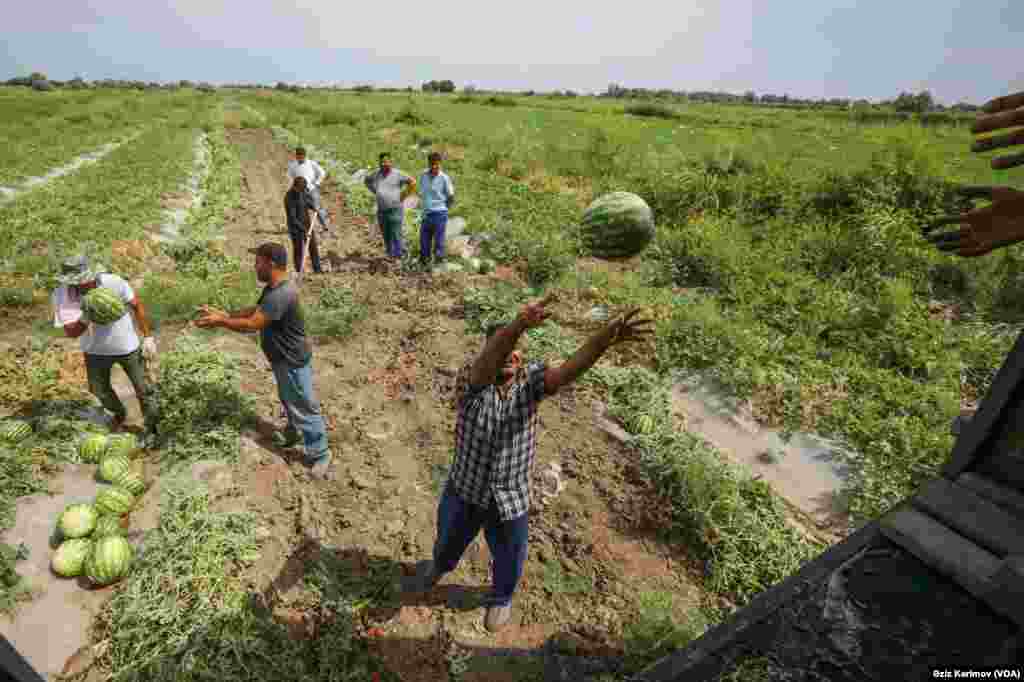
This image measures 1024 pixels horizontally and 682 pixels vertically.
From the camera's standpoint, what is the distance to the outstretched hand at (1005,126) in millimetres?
1485

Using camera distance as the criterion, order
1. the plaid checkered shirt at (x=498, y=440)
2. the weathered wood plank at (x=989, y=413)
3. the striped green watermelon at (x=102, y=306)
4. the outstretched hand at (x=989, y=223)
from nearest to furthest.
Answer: the outstretched hand at (x=989, y=223) → the weathered wood plank at (x=989, y=413) → the plaid checkered shirt at (x=498, y=440) → the striped green watermelon at (x=102, y=306)

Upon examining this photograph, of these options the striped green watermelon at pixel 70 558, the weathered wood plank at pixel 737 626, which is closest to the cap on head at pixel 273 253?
the striped green watermelon at pixel 70 558

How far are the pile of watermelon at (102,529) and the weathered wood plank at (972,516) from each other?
16.5 ft

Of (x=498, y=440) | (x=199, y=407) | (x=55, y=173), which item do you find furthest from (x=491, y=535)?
(x=55, y=173)

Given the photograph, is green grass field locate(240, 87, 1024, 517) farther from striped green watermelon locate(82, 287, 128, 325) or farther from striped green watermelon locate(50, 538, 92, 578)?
striped green watermelon locate(50, 538, 92, 578)

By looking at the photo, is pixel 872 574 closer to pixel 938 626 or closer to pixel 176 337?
pixel 938 626

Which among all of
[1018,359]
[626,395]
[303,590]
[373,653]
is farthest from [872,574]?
[626,395]

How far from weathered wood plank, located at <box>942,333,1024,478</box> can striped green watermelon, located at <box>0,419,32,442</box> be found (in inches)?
273

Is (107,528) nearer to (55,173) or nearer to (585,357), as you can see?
(585,357)

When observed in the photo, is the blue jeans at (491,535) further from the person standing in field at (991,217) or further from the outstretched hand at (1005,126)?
the outstretched hand at (1005,126)

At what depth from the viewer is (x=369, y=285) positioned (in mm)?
9312

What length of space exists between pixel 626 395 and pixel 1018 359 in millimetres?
4266

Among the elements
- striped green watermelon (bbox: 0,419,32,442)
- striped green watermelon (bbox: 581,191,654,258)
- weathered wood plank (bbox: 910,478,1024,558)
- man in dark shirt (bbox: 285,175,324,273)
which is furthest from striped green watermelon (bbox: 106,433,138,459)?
weathered wood plank (bbox: 910,478,1024,558)

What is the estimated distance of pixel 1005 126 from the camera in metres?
1.53
